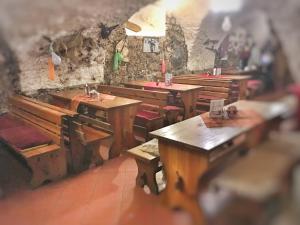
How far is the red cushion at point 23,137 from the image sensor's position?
7.75 ft

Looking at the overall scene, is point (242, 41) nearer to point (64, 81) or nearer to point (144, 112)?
point (144, 112)

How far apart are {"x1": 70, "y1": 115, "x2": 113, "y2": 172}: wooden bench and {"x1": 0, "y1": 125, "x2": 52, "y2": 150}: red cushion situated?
260mm

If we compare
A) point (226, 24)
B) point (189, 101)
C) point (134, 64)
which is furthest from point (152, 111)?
point (226, 24)

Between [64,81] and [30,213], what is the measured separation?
2.07m

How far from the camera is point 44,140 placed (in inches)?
96.2

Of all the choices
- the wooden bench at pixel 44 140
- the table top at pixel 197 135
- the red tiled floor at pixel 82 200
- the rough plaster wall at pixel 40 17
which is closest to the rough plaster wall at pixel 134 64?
the wooden bench at pixel 44 140

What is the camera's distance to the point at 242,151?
1.57 ft

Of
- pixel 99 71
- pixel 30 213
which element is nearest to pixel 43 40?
pixel 30 213

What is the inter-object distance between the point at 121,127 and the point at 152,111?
0.66 metres

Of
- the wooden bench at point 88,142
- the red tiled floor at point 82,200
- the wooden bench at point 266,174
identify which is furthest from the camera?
the wooden bench at point 88,142

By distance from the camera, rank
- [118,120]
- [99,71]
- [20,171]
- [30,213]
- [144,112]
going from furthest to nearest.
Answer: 1. [99,71]
2. [144,112]
3. [118,120]
4. [20,171]
5. [30,213]

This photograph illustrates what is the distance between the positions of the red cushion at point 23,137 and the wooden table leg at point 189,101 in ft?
5.60

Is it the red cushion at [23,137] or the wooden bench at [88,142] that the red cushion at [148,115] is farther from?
the red cushion at [23,137]

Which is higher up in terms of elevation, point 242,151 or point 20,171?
point 242,151
